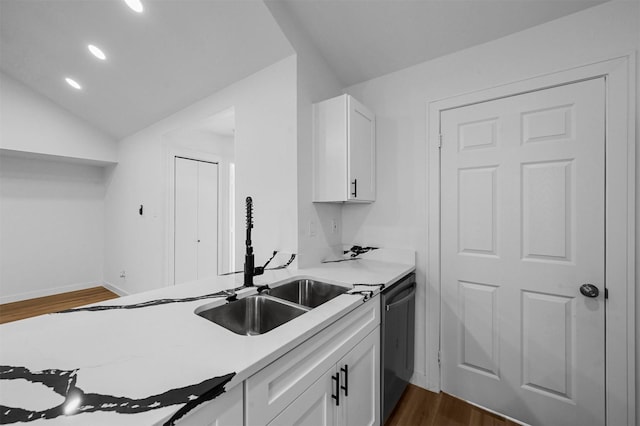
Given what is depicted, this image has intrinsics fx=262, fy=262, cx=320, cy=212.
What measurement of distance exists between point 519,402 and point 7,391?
7.62 ft

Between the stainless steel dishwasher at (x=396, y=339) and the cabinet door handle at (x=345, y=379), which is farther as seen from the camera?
the stainless steel dishwasher at (x=396, y=339)

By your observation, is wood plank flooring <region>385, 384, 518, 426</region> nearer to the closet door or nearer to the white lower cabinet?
the white lower cabinet

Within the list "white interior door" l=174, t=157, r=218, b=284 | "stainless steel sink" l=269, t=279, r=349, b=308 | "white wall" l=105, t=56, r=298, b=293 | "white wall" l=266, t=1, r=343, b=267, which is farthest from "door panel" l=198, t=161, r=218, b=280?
"stainless steel sink" l=269, t=279, r=349, b=308

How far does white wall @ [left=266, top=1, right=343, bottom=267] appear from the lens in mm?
1844

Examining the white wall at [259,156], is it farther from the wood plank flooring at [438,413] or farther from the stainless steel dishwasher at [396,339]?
the wood plank flooring at [438,413]

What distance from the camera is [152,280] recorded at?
11.1 feet

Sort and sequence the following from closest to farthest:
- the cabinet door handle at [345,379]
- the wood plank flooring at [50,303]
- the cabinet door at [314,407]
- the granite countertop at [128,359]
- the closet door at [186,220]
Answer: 1. the granite countertop at [128,359]
2. the cabinet door at [314,407]
3. the cabinet door handle at [345,379]
4. the wood plank flooring at [50,303]
5. the closet door at [186,220]

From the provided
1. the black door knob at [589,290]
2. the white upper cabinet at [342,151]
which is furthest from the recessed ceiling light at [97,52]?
the black door knob at [589,290]

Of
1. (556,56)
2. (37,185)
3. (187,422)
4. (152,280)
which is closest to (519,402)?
(187,422)

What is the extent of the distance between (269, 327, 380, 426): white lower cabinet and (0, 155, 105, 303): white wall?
500 cm

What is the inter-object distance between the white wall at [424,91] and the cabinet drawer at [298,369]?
97 cm

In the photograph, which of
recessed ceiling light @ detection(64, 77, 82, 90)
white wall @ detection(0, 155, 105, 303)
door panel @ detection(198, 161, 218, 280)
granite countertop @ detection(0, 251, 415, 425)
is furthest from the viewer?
door panel @ detection(198, 161, 218, 280)

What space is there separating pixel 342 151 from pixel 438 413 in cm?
184

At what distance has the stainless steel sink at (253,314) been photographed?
1195 millimetres
